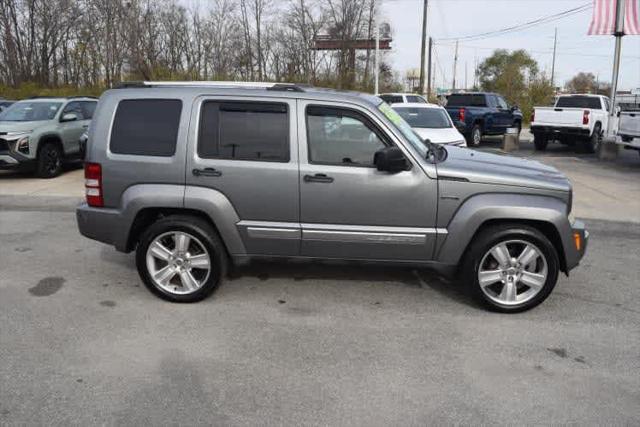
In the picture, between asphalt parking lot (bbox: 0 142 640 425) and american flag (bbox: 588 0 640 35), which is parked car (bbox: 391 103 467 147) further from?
american flag (bbox: 588 0 640 35)

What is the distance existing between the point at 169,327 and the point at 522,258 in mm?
3005

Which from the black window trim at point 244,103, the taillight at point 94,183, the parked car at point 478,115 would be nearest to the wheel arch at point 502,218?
the black window trim at point 244,103

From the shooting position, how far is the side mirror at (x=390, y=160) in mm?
4297

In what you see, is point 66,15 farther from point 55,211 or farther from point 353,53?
point 55,211

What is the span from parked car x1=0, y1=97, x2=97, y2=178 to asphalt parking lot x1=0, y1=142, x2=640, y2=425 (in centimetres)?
606

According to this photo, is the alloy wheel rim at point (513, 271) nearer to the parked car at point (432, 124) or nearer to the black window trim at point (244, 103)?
the black window trim at point (244, 103)

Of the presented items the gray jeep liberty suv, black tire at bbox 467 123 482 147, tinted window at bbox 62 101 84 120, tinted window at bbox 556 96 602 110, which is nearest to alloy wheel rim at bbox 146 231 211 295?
the gray jeep liberty suv

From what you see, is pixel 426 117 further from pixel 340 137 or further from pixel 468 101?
pixel 468 101

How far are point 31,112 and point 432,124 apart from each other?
935 centimetres

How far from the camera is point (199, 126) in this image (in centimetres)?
456

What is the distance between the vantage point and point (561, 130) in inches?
698

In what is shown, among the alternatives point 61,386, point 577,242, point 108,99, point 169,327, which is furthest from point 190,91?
point 577,242

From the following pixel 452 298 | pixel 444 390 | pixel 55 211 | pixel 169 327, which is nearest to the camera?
pixel 444 390

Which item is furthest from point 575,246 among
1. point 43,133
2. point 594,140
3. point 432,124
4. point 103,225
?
point 594,140
